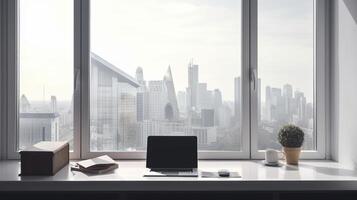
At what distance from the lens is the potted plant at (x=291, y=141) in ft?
7.48

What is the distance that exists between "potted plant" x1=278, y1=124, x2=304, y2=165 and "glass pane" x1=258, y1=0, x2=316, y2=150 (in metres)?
0.18

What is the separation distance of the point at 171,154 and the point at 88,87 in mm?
742

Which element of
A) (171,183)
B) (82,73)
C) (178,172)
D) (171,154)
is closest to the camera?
(171,183)

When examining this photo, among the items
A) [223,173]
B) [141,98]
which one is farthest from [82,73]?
[223,173]

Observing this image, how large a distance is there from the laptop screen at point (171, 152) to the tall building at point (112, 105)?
0.93 feet

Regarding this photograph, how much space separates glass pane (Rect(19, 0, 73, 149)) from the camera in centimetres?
247

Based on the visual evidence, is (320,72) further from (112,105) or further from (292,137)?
(112,105)

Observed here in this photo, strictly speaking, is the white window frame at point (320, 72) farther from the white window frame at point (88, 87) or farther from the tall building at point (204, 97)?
the tall building at point (204, 97)

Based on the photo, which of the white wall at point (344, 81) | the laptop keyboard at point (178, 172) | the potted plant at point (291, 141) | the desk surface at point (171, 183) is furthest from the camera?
the potted plant at point (291, 141)

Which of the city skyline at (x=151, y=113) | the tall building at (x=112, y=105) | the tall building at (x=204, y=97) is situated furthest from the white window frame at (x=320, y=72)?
the tall building at (x=112, y=105)

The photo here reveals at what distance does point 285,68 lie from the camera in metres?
2.51

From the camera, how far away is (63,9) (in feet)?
8.11
